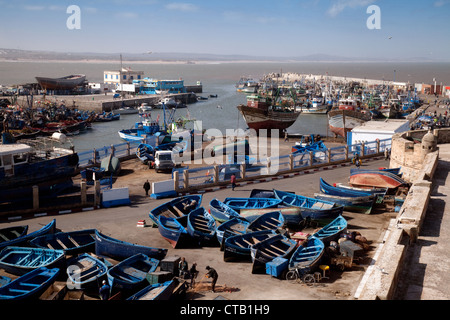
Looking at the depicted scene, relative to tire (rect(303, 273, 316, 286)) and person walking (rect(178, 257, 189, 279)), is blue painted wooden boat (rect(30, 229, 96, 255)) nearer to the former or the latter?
person walking (rect(178, 257, 189, 279))

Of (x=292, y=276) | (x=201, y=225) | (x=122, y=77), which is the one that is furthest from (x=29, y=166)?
(x=122, y=77)

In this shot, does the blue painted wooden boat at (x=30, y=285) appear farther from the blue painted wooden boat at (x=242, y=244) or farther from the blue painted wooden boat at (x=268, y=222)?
the blue painted wooden boat at (x=268, y=222)

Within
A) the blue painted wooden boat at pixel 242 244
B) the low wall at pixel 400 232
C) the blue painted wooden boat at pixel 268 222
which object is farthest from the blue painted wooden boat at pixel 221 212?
the low wall at pixel 400 232

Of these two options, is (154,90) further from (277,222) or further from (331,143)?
(277,222)

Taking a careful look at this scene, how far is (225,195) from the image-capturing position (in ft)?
83.4

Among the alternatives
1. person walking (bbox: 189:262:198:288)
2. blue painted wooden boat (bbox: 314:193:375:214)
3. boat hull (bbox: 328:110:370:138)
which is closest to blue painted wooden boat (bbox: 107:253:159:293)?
person walking (bbox: 189:262:198:288)

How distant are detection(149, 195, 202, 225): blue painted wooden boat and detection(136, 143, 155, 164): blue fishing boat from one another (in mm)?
11421

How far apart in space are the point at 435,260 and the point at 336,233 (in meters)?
4.12

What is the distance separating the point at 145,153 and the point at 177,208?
43.1ft

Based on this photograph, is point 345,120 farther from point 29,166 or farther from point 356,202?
point 29,166

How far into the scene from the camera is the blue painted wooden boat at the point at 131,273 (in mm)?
14062

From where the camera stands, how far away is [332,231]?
18688 mm

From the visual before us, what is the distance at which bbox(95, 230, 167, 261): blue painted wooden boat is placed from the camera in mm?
16328
